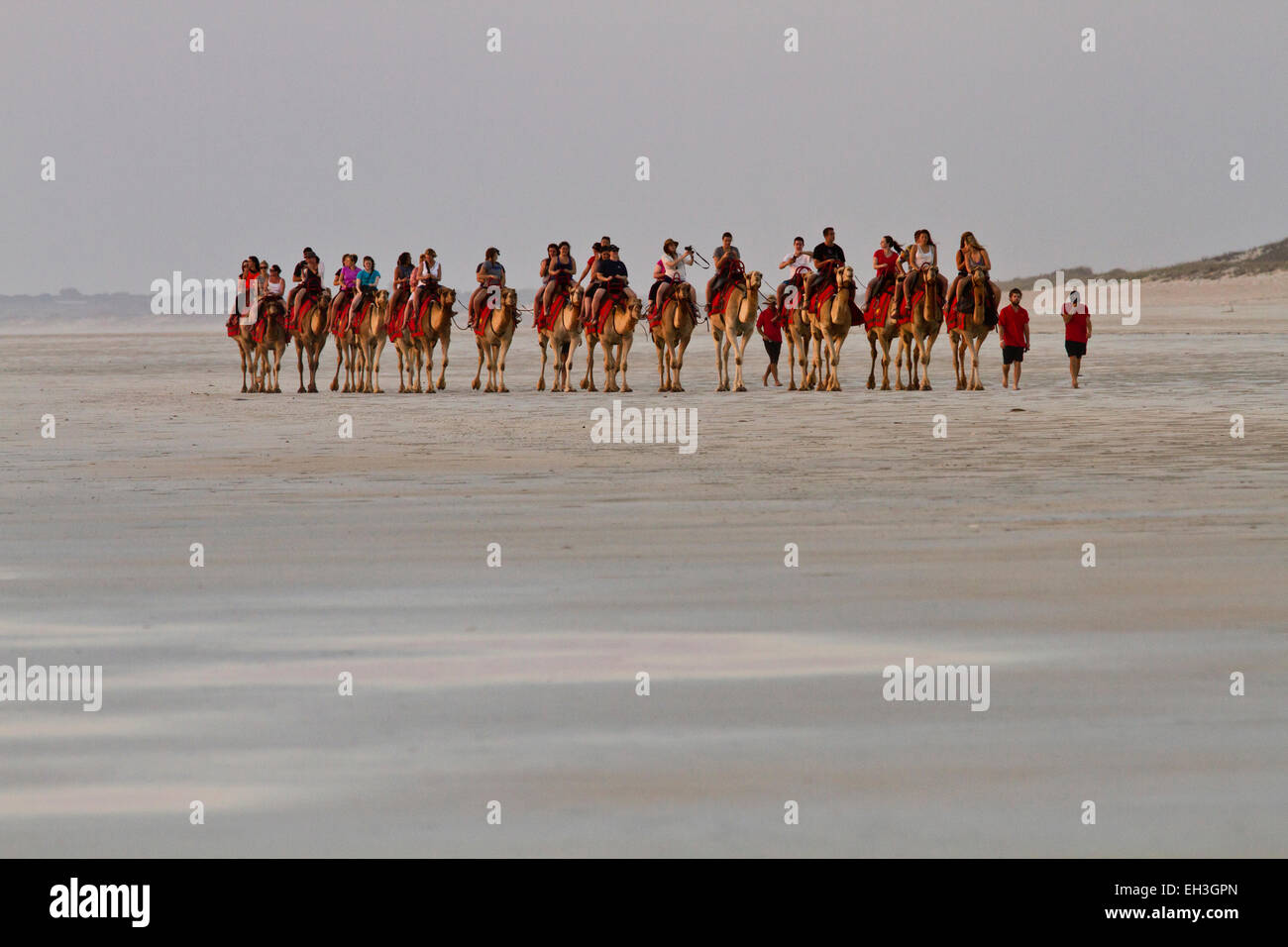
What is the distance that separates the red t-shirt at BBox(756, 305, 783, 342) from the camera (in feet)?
119

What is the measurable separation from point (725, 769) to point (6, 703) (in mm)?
3034

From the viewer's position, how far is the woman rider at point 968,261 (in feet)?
106

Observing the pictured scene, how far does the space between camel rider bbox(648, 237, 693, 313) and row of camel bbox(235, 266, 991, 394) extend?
0.35 feet

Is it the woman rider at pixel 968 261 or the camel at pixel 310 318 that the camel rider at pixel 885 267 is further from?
the camel at pixel 310 318

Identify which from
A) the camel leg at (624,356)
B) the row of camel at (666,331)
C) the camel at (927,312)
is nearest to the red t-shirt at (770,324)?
the row of camel at (666,331)

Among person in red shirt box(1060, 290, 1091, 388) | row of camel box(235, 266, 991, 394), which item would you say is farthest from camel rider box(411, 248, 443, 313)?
person in red shirt box(1060, 290, 1091, 388)

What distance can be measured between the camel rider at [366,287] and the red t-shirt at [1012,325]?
9977 millimetres

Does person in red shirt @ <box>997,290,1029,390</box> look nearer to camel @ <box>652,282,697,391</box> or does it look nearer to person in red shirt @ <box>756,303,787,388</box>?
person in red shirt @ <box>756,303,787,388</box>

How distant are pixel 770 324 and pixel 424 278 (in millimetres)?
5420

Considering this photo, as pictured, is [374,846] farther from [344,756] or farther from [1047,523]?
[1047,523]

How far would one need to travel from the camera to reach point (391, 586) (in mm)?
12234

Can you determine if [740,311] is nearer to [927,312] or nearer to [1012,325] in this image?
[927,312]

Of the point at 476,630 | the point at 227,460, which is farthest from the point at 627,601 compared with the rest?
the point at 227,460
